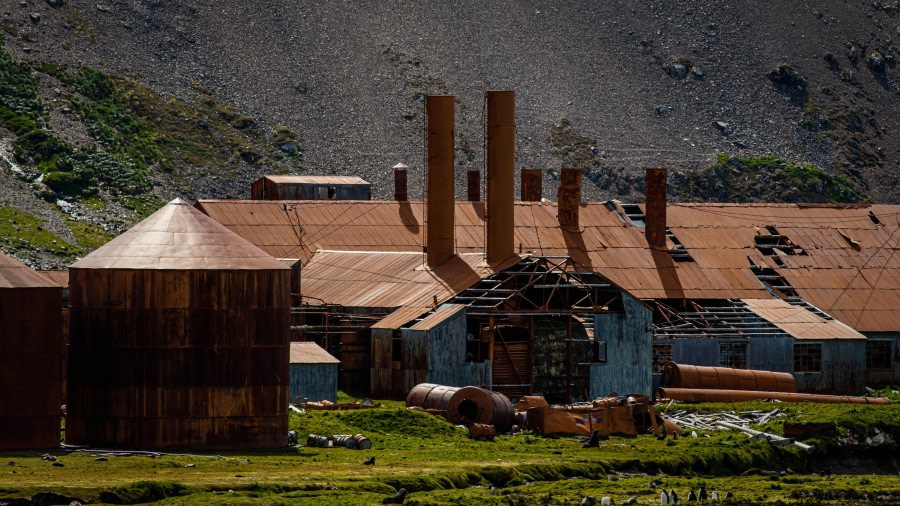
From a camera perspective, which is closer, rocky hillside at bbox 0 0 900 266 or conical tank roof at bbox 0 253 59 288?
conical tank roof at bbox 0 253 59 288

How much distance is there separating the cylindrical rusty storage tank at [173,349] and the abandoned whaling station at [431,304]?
0.21 feet

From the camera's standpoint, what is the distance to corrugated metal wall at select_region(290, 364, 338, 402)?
6869 cm

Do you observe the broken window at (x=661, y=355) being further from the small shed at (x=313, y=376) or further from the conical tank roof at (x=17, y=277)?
the conical tank roof at (x=17, y=277)

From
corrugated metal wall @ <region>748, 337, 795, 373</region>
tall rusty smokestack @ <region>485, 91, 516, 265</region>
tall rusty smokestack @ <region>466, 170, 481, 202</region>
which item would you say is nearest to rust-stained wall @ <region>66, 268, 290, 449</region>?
tall rusty smokestack @ <region>485, 91, 516, 265</region>

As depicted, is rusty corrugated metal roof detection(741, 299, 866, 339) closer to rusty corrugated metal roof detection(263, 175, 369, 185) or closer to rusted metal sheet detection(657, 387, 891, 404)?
rusted metal sheet detection(657, 387, 891, 404)

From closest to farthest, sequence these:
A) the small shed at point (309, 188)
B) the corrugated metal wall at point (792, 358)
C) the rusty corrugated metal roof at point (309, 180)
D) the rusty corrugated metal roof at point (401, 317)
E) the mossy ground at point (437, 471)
→ 1. the mossy ground at point (437, 471)
2. the rusty corrugated metal roof at point (401, 317)
3. the corrugated metal wall at point (792, 358)
4. the small shed at point (309, 188)
5. the rusty corrugated metal roof at point (309, 180)

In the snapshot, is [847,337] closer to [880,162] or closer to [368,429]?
[368,429]

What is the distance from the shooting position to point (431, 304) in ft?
248

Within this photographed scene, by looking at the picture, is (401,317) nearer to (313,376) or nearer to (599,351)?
(313,376)

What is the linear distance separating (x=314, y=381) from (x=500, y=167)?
18924 millimetres

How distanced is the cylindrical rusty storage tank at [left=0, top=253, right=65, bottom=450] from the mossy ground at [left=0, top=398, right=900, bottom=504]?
1874 millimetres

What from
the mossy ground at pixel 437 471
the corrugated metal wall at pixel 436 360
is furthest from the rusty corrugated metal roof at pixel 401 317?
the mossy ground at pixel 437 471

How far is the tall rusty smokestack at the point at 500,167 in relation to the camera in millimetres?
81438

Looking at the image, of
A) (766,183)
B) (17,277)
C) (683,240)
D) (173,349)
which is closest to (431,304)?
(173,349)
